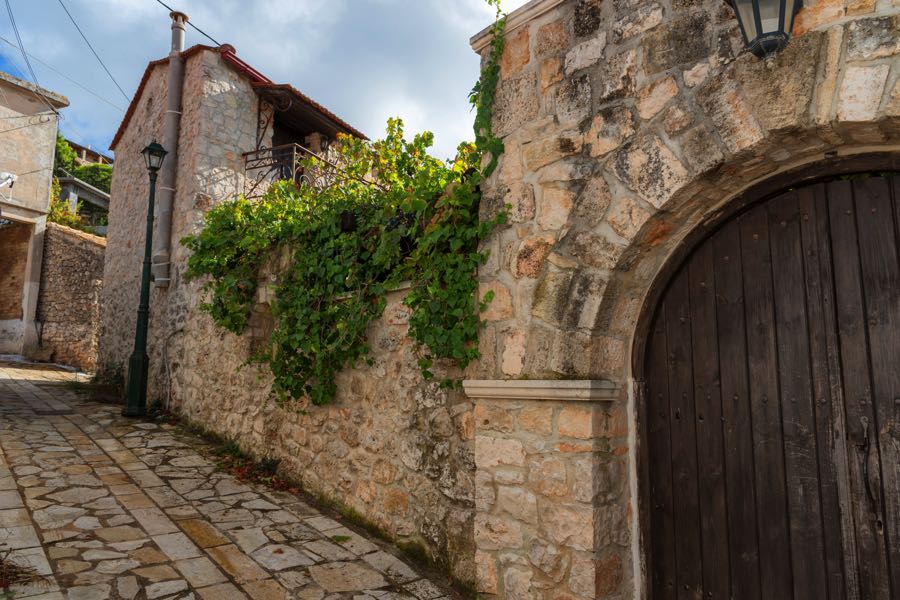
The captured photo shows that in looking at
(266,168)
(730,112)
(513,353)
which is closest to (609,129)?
(730,112)

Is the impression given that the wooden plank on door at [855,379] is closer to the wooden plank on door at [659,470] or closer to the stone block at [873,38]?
the stone block at [873,38]

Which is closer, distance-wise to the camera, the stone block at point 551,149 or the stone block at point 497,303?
the stone block at point 551,149

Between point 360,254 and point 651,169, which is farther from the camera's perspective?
point 360,254

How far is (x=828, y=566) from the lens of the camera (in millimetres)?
1939

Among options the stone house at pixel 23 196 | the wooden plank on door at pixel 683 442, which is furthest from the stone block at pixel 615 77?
the stone house at pixel 23 196

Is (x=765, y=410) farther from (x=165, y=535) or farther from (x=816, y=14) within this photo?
(x=165, y=535)

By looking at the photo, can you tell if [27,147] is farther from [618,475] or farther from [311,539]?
[618,475]

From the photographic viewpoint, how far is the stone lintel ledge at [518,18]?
8.58 feet

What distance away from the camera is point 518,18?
2.74m

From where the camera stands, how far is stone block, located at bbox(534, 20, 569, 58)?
8.45 ft

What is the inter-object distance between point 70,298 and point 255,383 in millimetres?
10851

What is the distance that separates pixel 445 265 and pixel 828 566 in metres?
2.11

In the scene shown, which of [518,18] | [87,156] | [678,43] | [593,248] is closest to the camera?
[678,43]

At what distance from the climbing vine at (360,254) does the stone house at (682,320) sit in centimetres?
19
